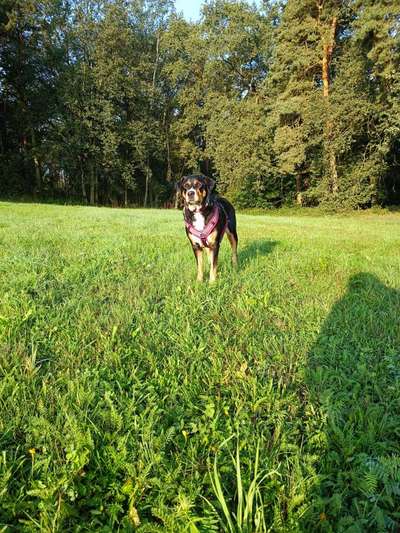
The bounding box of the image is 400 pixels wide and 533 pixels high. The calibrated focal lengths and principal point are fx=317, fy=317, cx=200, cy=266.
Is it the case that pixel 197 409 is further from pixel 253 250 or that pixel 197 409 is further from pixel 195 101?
pixel 195 101

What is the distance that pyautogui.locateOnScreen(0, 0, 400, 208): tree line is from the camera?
22875 mm

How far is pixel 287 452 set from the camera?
1542 mm

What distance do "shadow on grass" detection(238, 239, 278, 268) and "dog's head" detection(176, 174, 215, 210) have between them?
1506 mm

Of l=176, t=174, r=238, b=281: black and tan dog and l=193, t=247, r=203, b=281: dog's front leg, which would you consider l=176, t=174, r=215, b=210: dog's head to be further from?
l=193, t=247, r=203, b=281: dog's front leg

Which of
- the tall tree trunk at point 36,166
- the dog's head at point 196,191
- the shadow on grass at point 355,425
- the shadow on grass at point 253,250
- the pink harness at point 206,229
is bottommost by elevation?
the shadow on grass at point 355,425

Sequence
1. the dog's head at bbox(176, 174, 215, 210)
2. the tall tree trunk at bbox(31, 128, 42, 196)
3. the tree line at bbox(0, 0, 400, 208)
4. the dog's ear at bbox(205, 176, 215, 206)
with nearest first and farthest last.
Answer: the dog's head at bbox(176, 174, 215, 210) < the dog's ear at bbox(205, 176, 215, 206) < the tree line at bbox(0, 0, 400, 208) < the tall tree trunk at bbox(31, 128, 42, 196)

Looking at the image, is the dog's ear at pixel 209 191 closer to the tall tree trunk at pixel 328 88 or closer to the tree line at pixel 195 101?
the tree line at pixel 195 101

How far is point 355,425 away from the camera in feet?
5.82

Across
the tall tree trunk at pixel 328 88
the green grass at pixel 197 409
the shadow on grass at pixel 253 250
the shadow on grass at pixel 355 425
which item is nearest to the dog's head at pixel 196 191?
the green grass at pixel 197 409

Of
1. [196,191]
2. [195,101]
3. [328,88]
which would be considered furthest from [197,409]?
[195,101]

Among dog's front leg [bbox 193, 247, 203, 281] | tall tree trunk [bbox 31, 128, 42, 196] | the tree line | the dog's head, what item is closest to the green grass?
dog's front leg [bbox 193, 247, 203, 281]

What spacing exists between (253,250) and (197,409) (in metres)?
5.48

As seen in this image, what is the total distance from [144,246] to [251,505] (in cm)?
581

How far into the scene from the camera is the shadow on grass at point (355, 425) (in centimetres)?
130
